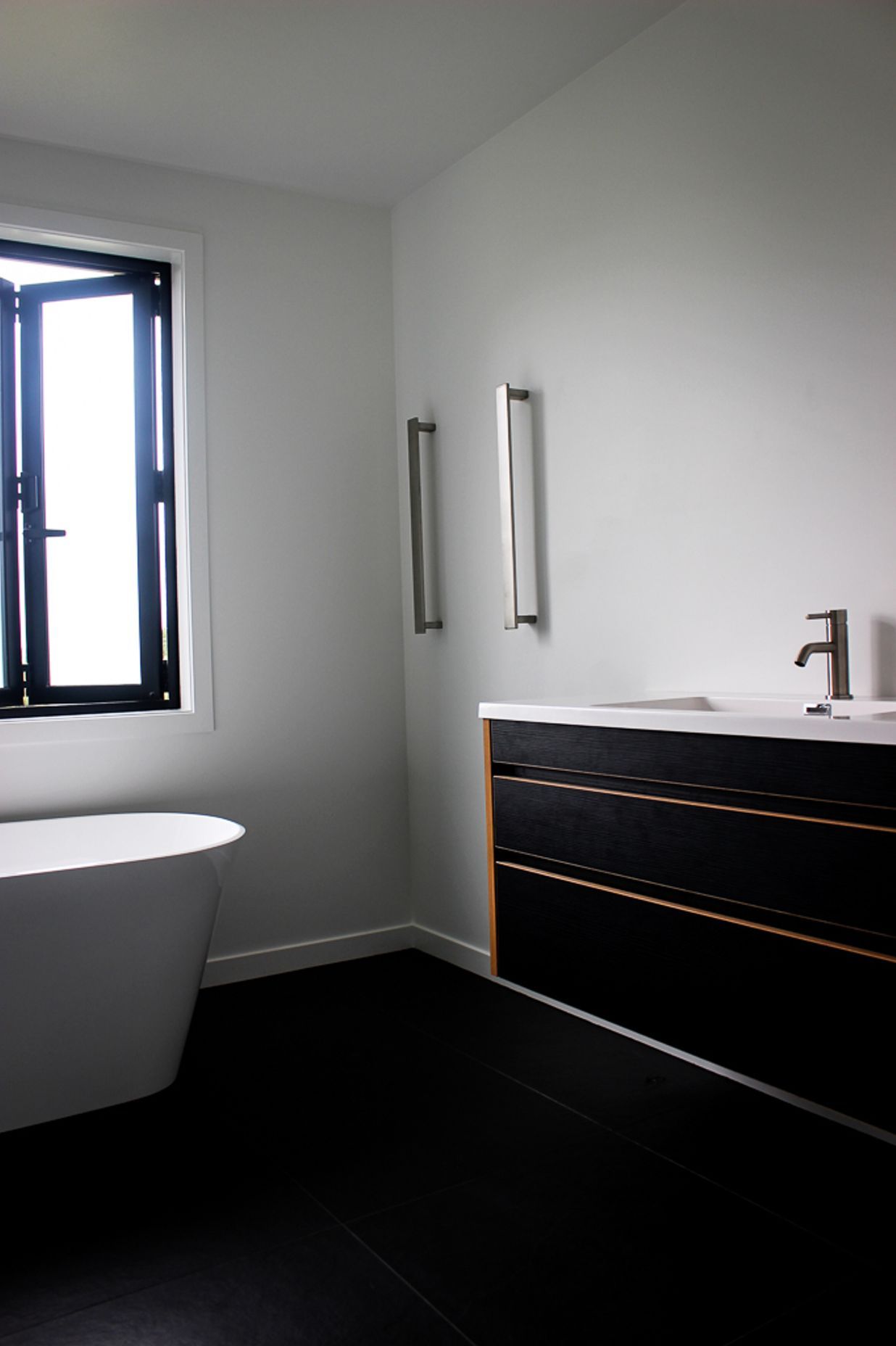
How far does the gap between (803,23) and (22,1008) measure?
249 centimetres

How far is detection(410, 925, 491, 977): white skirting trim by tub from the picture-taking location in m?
3.30

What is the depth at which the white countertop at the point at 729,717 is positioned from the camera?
1620mm

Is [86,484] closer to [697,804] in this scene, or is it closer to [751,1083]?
[697,804]

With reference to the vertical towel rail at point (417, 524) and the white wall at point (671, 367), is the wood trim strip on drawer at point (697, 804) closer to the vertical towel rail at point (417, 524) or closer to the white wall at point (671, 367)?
the white wall at point (671, 367)

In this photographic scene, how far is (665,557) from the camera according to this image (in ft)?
8.50

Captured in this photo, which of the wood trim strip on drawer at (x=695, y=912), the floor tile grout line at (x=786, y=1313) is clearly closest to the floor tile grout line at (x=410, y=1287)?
the floor tile grout line at (x=786, y=1313)

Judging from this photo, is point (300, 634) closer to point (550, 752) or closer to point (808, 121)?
point (550, 752)

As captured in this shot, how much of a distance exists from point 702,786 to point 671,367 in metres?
1.14

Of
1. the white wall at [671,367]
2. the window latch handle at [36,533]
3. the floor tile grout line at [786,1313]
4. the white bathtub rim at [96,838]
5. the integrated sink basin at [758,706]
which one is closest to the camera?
the floor tile grout line at [786,1313]

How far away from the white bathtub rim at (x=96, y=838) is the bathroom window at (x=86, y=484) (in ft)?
1.36

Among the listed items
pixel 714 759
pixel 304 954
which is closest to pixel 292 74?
pixel 714 759

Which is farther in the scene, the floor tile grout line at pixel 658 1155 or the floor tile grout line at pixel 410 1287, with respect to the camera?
the floor tile grout line at pixel 658 1155

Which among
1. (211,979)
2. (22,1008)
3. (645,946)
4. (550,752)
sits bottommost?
(211,979)

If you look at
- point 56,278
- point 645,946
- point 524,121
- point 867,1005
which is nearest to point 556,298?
point 524,121
